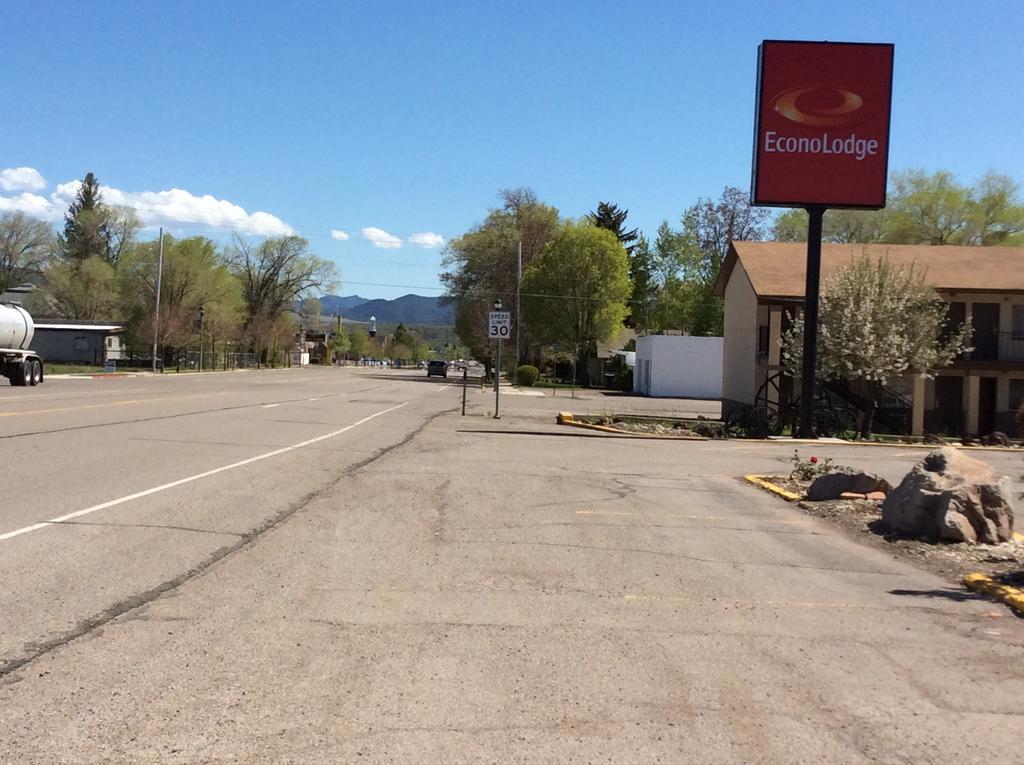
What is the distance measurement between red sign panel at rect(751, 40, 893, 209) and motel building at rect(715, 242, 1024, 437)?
23.9 feet

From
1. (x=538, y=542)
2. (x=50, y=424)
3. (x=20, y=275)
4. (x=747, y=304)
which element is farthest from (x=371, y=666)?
(x=20, y=275)

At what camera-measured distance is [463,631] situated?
616 centimetres

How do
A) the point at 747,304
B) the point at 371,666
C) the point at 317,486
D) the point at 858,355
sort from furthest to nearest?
the point at 747,304
the point at 858,355
the point at 317,486
the point at 371,666

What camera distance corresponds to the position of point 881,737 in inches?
180

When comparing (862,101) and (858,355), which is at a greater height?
(862,101)

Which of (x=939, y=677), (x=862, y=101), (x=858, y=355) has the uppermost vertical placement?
(x=862, y=101)

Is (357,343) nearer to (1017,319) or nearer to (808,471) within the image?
(1017,319)

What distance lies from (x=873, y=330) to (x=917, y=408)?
686 centimetres

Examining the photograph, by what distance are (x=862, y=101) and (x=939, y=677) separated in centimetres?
2395

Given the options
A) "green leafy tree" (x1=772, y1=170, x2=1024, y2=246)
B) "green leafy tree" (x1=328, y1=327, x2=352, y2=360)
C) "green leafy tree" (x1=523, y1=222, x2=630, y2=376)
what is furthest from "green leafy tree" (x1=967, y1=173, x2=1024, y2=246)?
"green leafy tree" (x1=328, y1=327, x2=352, y2=360)

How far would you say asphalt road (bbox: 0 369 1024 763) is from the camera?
4434 mm

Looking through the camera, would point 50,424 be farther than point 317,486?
Yes

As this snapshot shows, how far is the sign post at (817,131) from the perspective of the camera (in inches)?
1026

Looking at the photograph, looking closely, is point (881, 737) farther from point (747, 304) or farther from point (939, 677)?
point (747, 304)
